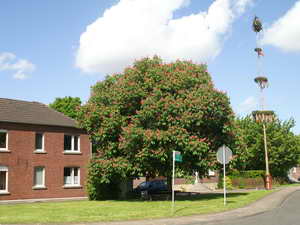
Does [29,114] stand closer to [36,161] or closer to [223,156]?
[36,161]

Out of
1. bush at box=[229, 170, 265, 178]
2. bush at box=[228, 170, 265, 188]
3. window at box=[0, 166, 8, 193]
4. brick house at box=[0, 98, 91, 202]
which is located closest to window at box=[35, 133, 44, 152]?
brick house at box=[0, 98, 91, 202]

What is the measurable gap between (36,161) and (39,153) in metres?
0.67

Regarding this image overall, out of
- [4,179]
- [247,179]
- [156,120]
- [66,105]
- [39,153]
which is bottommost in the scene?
[247,179]

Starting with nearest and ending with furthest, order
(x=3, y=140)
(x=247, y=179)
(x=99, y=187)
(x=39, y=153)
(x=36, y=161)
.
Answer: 1. (x=3, y=140)
2. (x=99, y=187)
3. (x=36, y=161)
4. (x=39, y=153)
5. (x=247, y=179)

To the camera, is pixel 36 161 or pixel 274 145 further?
pixel 274 145

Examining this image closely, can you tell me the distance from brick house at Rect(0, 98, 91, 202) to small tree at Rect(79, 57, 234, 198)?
4.37m

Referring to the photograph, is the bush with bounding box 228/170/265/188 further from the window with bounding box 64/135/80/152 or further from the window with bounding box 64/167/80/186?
the window with bounding box 64/135/80/152

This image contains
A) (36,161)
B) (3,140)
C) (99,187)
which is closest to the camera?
(3,140)

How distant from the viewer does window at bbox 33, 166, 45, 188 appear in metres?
29.9

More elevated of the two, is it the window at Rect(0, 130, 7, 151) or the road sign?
the window at Rect(0, 130, 7, 151)

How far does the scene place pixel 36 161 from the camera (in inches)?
1176

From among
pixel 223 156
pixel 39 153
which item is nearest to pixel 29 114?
pixel 39 153

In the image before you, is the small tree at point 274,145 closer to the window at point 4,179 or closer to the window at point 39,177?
the window at point 39,177

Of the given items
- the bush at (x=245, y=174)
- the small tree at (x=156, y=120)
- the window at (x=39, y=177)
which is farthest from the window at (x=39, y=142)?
the bush at (x=245, y=174)
